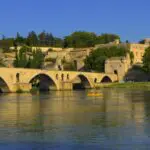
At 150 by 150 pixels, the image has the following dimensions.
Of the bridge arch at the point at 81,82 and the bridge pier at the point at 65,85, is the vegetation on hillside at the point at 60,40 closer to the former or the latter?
the bridge arch at the point at 81,82

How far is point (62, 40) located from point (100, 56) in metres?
40.8

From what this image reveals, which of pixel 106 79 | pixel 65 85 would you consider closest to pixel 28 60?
pixel 106 79

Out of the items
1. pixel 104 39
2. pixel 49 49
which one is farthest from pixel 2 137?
pixel 104 39

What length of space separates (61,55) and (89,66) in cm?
1583

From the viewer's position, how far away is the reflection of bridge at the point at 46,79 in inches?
2527

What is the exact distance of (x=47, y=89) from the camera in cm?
7462

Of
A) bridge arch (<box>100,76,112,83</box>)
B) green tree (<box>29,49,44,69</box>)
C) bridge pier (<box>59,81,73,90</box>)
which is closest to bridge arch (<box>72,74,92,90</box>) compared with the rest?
bridge pier (<box>59,81,73,90</box>)

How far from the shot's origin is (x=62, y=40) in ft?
465

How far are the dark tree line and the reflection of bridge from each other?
38660mm

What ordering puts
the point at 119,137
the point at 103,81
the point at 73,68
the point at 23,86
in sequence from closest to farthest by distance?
the point at 119,137
the point at 23,86
the point at 103,81
the point at 73,68

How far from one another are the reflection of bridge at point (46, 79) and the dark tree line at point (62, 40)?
38.7 m

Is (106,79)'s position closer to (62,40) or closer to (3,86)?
(3,86)

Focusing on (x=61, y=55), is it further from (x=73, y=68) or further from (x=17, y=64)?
(x=17, y=64)

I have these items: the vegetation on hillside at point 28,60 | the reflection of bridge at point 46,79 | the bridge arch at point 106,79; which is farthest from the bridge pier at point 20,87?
the bridge arch at point 106,79
